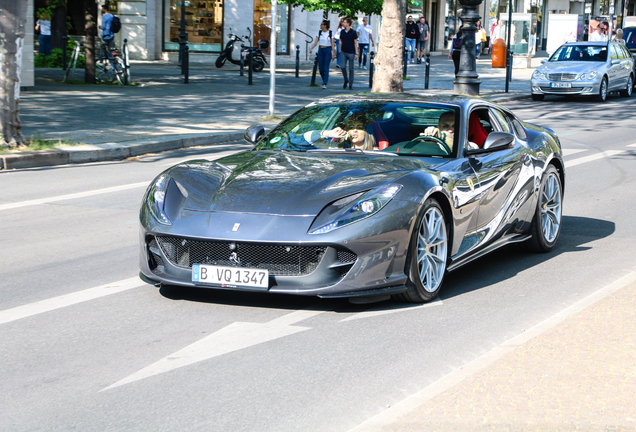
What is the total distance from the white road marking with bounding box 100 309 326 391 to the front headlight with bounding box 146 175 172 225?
0.83 metres

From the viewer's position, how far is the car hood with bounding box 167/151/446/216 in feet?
17.9

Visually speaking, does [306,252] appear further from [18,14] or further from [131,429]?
[18,14]

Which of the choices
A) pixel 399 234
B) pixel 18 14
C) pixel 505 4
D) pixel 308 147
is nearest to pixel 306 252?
pixel 399 234

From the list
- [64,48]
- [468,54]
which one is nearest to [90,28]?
[64,48]

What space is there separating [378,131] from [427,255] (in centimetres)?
120

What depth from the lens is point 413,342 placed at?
5086 millimetres

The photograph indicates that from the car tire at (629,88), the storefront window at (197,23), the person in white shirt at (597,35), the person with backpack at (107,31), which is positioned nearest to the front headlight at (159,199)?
the person with backpack at (107,31)

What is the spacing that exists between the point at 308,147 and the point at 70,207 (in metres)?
3.96

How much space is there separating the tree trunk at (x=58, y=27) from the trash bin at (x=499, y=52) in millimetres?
17981

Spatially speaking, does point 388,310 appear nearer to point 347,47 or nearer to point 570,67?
point 347,47

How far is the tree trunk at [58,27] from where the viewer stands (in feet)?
105

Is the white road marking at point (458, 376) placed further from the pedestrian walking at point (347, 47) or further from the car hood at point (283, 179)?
the pedestrian walking at point (347, 47)

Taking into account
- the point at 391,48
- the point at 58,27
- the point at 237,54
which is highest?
the point at 58,27

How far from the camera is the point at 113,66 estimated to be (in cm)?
2489
